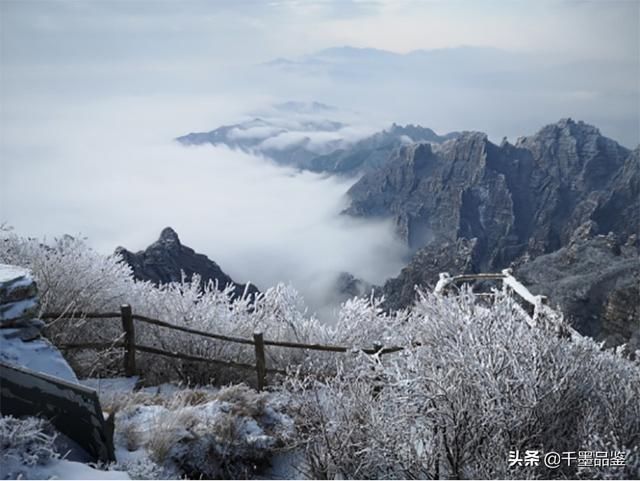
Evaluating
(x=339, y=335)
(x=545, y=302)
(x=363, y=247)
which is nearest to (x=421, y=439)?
(x=545, y=302)

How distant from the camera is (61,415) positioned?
A: 193 inches

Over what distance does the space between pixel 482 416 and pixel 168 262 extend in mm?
29769

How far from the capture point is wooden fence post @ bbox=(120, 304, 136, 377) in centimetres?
888

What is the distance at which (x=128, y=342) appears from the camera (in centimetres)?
912

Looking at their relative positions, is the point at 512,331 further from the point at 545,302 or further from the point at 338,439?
the point at 545,302

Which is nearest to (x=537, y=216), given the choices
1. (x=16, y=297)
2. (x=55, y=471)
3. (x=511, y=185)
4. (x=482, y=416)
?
(x=511, y=185)

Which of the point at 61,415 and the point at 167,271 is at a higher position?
the point at 61,415

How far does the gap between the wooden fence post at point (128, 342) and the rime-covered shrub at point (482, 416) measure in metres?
4.02

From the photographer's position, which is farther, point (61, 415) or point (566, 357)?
point (566, 357)

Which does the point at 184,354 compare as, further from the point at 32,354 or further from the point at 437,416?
the point at 437,416

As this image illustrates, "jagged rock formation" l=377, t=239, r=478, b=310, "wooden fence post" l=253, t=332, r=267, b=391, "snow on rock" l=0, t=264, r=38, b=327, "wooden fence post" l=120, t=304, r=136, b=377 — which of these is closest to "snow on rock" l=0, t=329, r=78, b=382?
"snow on rock" l=0, t=264, r=38, b=327

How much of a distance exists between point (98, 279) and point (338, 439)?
6.83 m

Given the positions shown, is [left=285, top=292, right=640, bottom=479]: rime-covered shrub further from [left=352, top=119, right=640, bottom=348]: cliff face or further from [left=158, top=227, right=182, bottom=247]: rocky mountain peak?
[left=352, top=119, right=640, bottom=348]: cliff face

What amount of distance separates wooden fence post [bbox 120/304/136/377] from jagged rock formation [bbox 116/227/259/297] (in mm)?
16529
